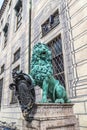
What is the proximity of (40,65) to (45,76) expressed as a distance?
324 mm

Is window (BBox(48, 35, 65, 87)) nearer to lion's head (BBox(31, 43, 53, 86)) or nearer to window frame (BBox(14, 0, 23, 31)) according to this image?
lion's head (BBox(31, 43, 53, 86))

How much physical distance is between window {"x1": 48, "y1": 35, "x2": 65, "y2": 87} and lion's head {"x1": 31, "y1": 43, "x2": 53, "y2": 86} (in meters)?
2.31

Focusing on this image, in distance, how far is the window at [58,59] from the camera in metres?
7.02

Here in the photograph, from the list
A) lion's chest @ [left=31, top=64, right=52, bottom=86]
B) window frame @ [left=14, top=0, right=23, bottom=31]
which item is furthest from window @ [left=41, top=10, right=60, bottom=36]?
window frame @ [left=14, top=0, right=23, bottom=31]

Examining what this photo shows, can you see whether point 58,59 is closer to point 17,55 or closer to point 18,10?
point 17,55

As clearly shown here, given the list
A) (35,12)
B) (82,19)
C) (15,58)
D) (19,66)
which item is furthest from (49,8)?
(15,58)

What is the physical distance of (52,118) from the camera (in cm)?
397

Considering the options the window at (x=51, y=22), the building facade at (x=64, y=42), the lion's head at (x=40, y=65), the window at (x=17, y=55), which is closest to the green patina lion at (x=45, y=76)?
the lion's head at (x=40, y=65)

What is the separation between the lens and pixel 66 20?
23.5 feet

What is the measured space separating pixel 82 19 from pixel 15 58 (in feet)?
26.8

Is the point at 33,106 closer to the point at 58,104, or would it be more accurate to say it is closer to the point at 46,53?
the point at 58,104

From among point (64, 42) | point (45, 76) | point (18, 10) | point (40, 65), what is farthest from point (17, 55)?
point (45, 76)

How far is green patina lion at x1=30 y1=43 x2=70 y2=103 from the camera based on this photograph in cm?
445

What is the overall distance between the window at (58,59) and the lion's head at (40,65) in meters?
2.31
